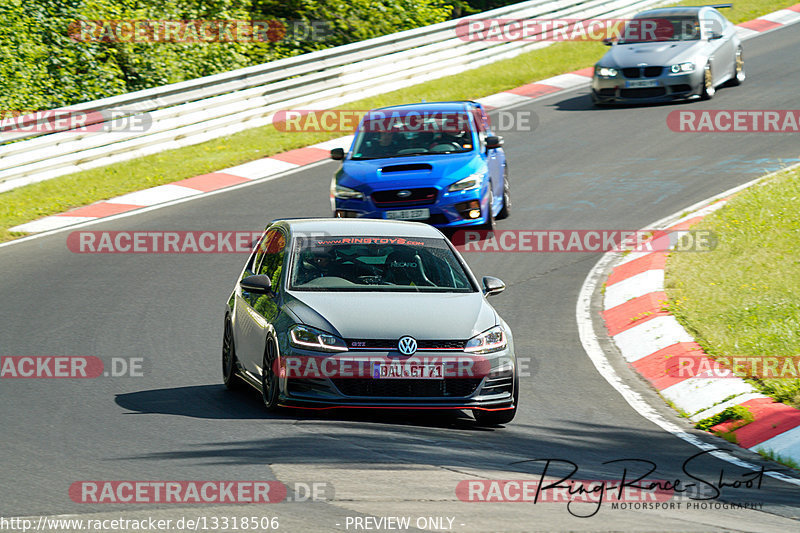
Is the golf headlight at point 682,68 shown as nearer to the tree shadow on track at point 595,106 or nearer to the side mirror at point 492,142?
the tree shadow on track at point 595,106

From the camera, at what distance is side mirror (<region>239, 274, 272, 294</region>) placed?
9000mm

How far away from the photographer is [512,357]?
859cm

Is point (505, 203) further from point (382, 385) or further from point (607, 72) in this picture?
point (382, 385)

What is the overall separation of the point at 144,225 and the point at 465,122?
464cm

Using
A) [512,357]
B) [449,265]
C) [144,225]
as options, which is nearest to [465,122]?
[144,225]

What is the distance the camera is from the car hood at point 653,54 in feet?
71.8

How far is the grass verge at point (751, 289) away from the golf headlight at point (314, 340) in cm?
367

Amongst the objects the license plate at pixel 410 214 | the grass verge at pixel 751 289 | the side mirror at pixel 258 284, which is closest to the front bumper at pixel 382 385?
the side mirror at pixel 258 284

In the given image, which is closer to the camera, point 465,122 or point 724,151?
point 465,122

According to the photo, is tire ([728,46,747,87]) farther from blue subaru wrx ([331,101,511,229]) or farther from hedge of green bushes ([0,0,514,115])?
hedge of green bushes ([0,0,514,115])

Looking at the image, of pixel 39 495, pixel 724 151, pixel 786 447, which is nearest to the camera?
pixel 39 495

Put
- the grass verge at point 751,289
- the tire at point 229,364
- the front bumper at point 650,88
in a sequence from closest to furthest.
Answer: the tire at point 229,364 → the grass verge at point 751,289 → the front bumper at point 650,88

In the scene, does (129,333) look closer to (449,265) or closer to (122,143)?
(449,265)

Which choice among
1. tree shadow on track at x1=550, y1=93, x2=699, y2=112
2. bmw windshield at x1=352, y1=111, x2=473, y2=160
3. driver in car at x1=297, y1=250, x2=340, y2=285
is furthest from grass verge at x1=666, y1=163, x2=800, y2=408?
tree shadow on track at x1=550, y1=93, x2=699, y2=112
